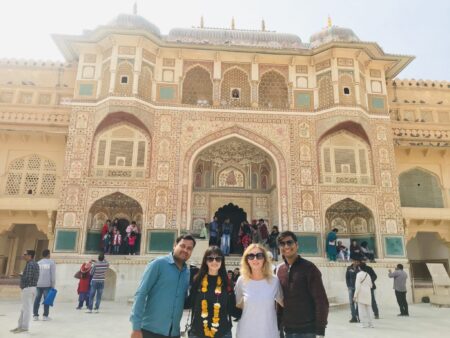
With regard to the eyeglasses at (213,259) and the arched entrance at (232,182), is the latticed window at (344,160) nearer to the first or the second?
the arched entrance at (232,182)

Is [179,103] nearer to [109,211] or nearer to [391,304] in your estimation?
[109,211]

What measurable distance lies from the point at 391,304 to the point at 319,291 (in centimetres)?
1078

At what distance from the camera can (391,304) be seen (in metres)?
12.1

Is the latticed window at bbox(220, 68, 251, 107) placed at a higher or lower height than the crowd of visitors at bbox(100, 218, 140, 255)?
higher

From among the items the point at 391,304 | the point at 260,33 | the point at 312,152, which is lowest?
the point at 391,304

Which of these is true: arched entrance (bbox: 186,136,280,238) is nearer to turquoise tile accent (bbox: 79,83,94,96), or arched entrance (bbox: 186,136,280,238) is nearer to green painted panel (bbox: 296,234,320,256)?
green painted panel (bbox: 296,234,320,256)

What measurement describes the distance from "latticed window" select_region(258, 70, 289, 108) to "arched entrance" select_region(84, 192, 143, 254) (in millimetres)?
6784

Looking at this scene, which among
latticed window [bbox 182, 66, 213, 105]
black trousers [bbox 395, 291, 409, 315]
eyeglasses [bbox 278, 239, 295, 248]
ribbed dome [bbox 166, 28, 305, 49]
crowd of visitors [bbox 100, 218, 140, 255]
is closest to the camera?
eyeglasses [bbox 278, 239, 295, 248]

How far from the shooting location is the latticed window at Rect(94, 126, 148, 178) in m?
13.6

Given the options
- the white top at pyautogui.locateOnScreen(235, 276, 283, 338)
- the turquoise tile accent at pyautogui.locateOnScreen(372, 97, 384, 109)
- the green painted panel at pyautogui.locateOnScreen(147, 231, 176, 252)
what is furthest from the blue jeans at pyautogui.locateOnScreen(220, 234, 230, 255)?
the white top at pyautogui.locateOnScreen(235, 276, 283, 338)

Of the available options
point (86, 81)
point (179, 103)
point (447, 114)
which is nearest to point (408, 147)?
point (447, 114)

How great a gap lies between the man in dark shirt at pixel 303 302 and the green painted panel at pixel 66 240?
11.0 metres

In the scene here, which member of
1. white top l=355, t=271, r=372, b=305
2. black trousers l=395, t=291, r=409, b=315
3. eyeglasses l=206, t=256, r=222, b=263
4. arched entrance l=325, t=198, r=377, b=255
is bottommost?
black trousers l=395, t=291, r=409, b=315

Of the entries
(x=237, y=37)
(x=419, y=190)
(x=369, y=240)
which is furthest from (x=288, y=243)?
(x=419, y=190)
